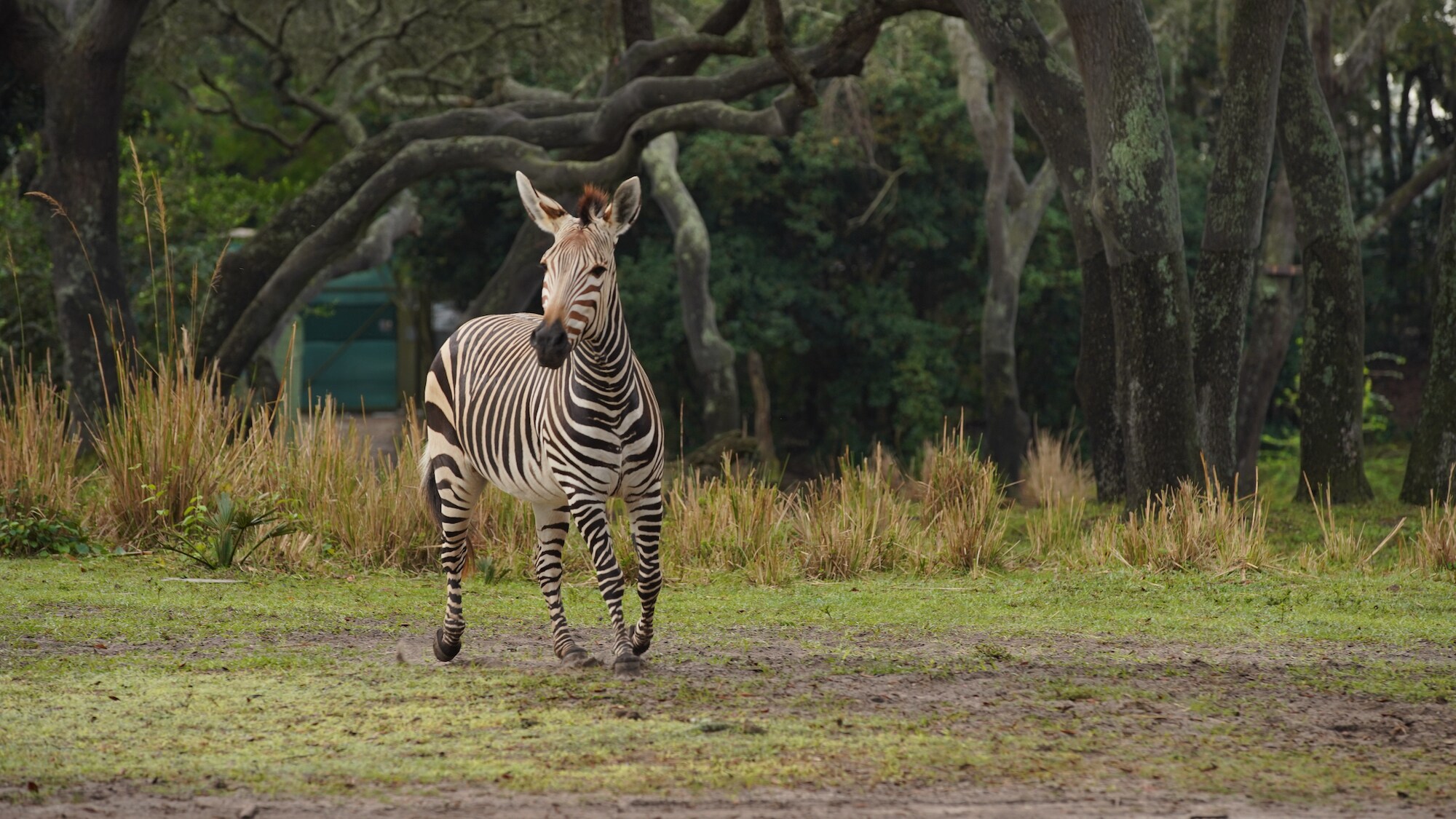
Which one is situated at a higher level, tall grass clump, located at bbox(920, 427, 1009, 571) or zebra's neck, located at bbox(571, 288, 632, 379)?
zebra's neck, located at bbox(571, 288, 632, 379)

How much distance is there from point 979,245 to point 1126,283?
13.4 metres

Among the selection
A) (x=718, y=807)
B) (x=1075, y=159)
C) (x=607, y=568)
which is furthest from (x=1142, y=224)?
(x=718, y=807)

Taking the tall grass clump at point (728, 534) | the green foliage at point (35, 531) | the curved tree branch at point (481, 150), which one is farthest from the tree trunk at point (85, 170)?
the tall grass clump at point (728, 534)

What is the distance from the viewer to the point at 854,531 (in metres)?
9.11

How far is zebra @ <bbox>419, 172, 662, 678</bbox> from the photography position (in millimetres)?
5520

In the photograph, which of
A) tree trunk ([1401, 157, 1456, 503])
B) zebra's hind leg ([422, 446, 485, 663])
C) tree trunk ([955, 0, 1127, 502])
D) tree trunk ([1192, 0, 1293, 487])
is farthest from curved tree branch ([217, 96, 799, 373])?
zebra's hind leg ([422, 446, 485, 663])

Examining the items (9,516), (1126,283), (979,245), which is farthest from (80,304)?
(979,245)

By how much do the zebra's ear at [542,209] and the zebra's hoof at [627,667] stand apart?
1587mm

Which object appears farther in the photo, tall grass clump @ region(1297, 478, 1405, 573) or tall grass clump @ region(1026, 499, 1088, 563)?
tall grass clump @ region(1026, 499, 1088, 563)

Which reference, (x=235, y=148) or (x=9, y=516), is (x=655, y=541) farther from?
(x=235, y=148)

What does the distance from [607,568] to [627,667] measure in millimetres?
374

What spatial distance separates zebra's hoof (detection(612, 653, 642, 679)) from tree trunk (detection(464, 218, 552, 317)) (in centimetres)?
1123

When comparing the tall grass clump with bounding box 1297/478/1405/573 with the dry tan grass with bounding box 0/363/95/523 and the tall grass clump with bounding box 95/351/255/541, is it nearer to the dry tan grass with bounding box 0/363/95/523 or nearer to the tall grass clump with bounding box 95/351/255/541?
the tall grass clump with bounding box 95/351/255/541

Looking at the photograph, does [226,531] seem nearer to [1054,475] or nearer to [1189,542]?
[1189,542]
